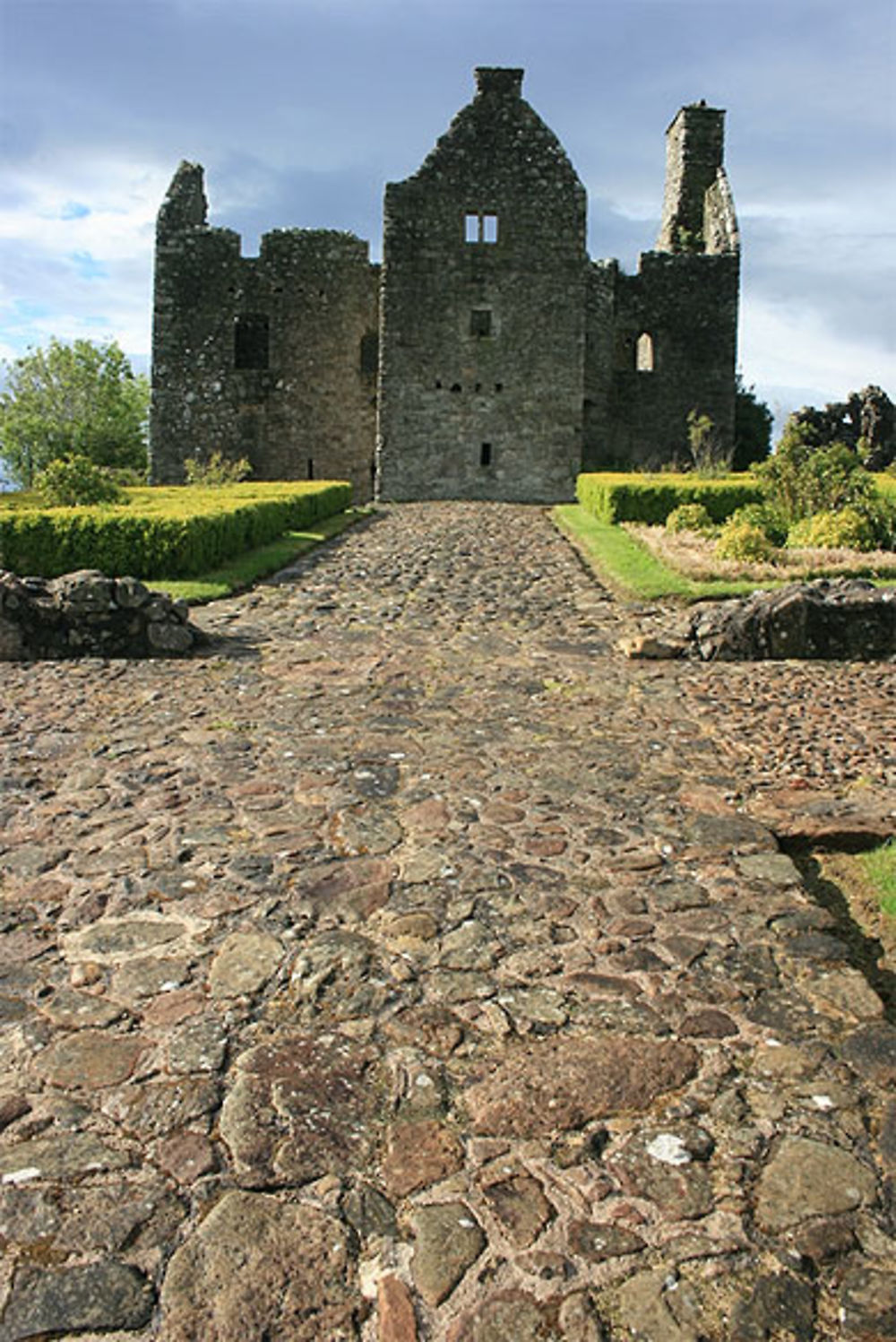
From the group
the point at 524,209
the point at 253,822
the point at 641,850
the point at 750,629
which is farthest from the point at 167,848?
the point at 524,209

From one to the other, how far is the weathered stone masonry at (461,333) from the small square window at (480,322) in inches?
1.3

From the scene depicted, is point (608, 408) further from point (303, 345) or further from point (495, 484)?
point (303, 345)

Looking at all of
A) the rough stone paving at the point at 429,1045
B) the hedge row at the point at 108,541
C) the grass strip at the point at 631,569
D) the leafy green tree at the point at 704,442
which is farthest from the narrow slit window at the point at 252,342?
the rough stone paving at the point at 429,1045

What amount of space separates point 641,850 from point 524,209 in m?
26.9

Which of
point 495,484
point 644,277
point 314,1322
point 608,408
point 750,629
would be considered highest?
point 644,277

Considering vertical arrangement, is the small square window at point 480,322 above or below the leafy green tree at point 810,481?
above

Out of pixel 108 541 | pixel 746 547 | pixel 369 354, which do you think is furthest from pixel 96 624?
pixel 369 354

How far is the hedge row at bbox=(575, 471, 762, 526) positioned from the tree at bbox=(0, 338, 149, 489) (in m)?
31.5

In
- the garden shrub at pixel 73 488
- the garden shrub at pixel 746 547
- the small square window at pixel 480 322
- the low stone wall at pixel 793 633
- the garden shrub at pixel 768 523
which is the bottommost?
the low stone wall at pixel 793 633

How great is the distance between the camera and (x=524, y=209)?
95.4 ft

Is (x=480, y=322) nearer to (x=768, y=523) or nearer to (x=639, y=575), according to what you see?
(x=768, y=523)

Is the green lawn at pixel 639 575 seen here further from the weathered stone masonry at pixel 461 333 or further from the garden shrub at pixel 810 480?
the weathered stone masonry at pixel 461 333

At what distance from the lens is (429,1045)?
11.9ft

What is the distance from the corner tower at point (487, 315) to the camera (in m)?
29.0
